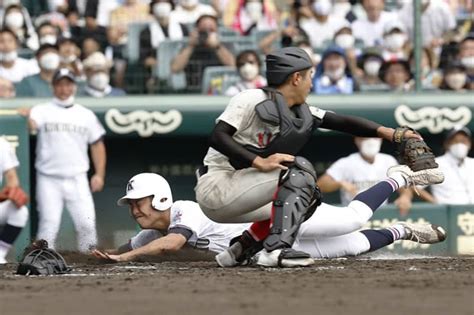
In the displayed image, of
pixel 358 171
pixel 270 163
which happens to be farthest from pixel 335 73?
pixel 270 163

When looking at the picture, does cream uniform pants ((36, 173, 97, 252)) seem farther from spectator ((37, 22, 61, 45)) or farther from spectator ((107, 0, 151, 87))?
spectator ((37, 22, 61, 45))

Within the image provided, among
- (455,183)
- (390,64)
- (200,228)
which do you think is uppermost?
(390,64)

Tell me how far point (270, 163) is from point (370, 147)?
5.67 m

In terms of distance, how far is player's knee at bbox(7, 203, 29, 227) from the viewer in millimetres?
10856

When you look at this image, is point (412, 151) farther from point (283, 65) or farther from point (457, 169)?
point (457, 169)

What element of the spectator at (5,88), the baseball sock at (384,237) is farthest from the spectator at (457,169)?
the baseball sock at (384,237)

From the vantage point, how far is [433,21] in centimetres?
1331

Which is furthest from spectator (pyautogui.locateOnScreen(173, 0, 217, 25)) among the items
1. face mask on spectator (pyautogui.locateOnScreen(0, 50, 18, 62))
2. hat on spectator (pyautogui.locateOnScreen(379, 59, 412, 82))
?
hat on spectator (pyautogui.locateOnScreen(379, 59, 412, 82))

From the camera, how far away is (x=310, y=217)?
24.9 ft

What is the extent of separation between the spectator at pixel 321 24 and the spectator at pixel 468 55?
1.27 m

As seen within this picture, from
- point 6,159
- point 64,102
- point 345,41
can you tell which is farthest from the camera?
point 345,41

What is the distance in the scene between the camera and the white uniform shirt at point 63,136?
39.6ft

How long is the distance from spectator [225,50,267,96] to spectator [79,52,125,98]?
1179 millimetres

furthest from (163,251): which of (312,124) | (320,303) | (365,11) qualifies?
(365,11)
